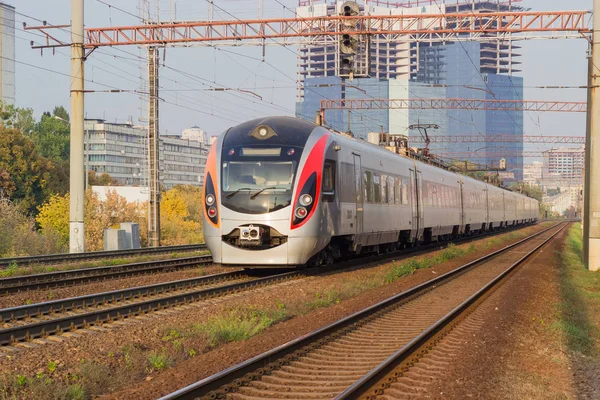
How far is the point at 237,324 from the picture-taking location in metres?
10.8

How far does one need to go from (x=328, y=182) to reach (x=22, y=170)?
51106 mm

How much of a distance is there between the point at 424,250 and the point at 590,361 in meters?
21.6

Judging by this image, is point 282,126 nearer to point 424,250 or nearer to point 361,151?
point 361,151

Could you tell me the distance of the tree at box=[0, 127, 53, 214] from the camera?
62.2 metres

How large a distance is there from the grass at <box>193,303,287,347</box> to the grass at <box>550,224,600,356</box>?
13.7 feet

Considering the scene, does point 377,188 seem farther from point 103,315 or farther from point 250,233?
point 103,315

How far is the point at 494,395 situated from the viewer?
24.4ft

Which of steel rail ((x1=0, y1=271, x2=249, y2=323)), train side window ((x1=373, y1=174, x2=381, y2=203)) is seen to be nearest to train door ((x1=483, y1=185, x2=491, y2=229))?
train side window ((x1=373, y1=174, x2=381, y2=203))

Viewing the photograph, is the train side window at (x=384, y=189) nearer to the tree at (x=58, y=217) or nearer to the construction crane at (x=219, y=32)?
the construction crane at (x=219, y=32)

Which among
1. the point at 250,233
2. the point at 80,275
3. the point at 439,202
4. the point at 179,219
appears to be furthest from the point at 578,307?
the point at 179,219

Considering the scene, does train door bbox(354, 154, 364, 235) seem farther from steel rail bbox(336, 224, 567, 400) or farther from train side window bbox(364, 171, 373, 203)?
steel rail bbox(336, 224, 567, 400)

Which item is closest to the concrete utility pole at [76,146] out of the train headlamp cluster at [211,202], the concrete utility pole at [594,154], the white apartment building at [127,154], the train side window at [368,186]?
the train side window at [368,186]

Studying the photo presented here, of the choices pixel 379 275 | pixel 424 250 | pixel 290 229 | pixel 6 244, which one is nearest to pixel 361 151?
pixel 379 275

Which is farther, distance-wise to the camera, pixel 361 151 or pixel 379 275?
pixel 361 151
